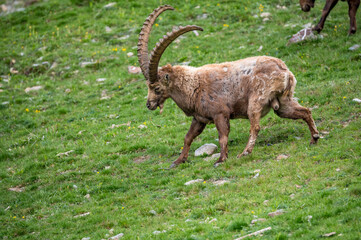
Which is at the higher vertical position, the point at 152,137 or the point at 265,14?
the point at 265,14

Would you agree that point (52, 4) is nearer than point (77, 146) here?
No

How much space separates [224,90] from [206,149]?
1909mm

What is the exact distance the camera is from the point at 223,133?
40.3 ft

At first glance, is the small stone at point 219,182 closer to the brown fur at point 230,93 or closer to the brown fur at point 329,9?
the brown fur at point 230,93

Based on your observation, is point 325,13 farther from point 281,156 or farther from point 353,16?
point 281,156

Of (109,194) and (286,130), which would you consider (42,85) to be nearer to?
(109,194)

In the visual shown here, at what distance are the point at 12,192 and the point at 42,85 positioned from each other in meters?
9.53

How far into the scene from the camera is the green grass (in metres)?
9.23

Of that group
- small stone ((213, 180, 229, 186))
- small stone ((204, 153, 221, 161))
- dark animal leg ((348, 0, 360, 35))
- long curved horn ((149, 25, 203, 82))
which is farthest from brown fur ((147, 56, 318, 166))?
dark animal leg ((348, 0, 360, 35))

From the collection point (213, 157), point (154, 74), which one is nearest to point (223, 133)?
point (213, 157)

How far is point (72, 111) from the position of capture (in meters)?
19.3

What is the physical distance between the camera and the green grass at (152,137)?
9227 millimetres

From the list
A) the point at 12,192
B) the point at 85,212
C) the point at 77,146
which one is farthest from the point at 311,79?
the point at 12,192

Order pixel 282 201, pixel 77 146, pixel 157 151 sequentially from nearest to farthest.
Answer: pixel 282 201 < pixel 157 151 < pixel 77 146
